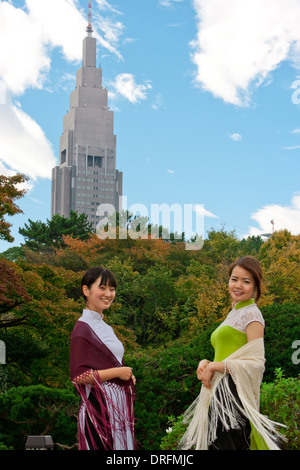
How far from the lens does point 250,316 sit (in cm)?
328

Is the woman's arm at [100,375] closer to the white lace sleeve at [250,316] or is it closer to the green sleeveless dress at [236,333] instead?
the green sleeveless dress at [236,333]

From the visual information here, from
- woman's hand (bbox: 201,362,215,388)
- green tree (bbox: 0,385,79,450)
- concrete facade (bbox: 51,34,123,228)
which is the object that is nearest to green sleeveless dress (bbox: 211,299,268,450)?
woman's hand (bbox: 201,362,215,388)

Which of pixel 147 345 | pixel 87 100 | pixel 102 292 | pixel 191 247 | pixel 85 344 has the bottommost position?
pixel 147 345

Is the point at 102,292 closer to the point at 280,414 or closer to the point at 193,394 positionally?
the point at 280,414

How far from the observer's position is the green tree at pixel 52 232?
1385 inches

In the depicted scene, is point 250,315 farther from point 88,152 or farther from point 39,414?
point 88,152

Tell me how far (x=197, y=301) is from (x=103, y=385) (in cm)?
1506

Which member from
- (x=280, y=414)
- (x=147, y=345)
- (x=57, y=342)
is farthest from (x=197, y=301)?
(x=280, y=414)

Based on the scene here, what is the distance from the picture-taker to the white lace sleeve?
3.27m

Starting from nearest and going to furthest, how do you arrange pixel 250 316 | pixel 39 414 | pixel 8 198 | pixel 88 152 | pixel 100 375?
pixel 100 375 < pixel 250 316 < pixel 39 414 < pixel 8 198 < pixel 88 152

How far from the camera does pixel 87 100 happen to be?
100250 mm

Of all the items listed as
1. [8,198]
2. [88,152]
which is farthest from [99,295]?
[88,152]

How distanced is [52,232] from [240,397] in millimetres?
33699

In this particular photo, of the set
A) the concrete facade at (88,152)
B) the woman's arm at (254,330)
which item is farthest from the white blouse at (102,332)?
the concrete facade at (88,152)
